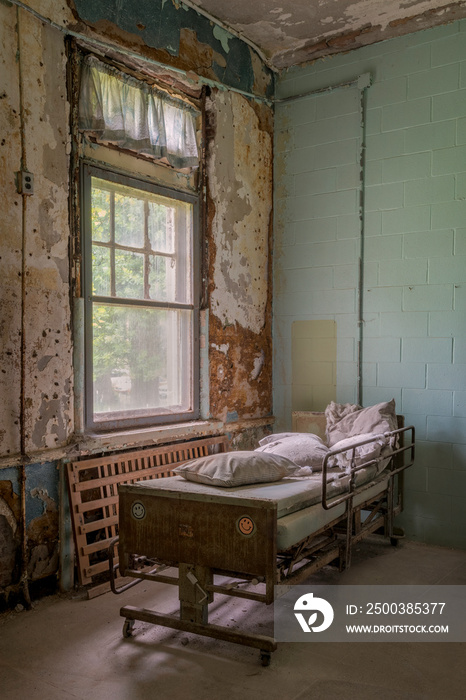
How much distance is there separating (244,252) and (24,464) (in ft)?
8.22

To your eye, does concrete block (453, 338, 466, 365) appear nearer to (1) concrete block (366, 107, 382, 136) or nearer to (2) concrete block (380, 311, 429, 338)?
(2) concrete block (380, 311, 429, 338)

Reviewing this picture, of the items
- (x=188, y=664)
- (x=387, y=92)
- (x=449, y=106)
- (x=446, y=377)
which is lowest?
(x=188, y=664)

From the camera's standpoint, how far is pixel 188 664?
105 inches

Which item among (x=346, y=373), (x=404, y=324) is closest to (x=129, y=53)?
(x=404, y=324)

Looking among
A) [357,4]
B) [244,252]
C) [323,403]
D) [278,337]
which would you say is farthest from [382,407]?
[357,4]

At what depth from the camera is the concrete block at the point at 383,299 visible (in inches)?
180

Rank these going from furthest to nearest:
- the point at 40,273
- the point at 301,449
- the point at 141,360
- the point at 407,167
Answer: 1. the point at 407,167
2. the point at 141,360
3. the point at 301,449
4. the point at 40,273

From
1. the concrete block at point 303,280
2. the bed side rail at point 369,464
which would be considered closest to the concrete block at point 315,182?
the concrete block at point 303,280

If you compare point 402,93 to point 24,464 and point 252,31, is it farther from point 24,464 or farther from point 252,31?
point 24,464

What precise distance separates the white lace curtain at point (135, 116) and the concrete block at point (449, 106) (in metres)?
1.81

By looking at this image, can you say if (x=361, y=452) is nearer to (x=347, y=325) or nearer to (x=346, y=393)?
(x=346, y=393)

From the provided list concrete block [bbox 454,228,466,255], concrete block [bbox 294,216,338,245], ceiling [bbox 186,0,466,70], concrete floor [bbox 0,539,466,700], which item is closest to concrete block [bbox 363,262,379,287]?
concrete block [bbox 294,216,338,245]

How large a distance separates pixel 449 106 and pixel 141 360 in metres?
2.92

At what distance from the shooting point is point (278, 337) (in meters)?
5.19
